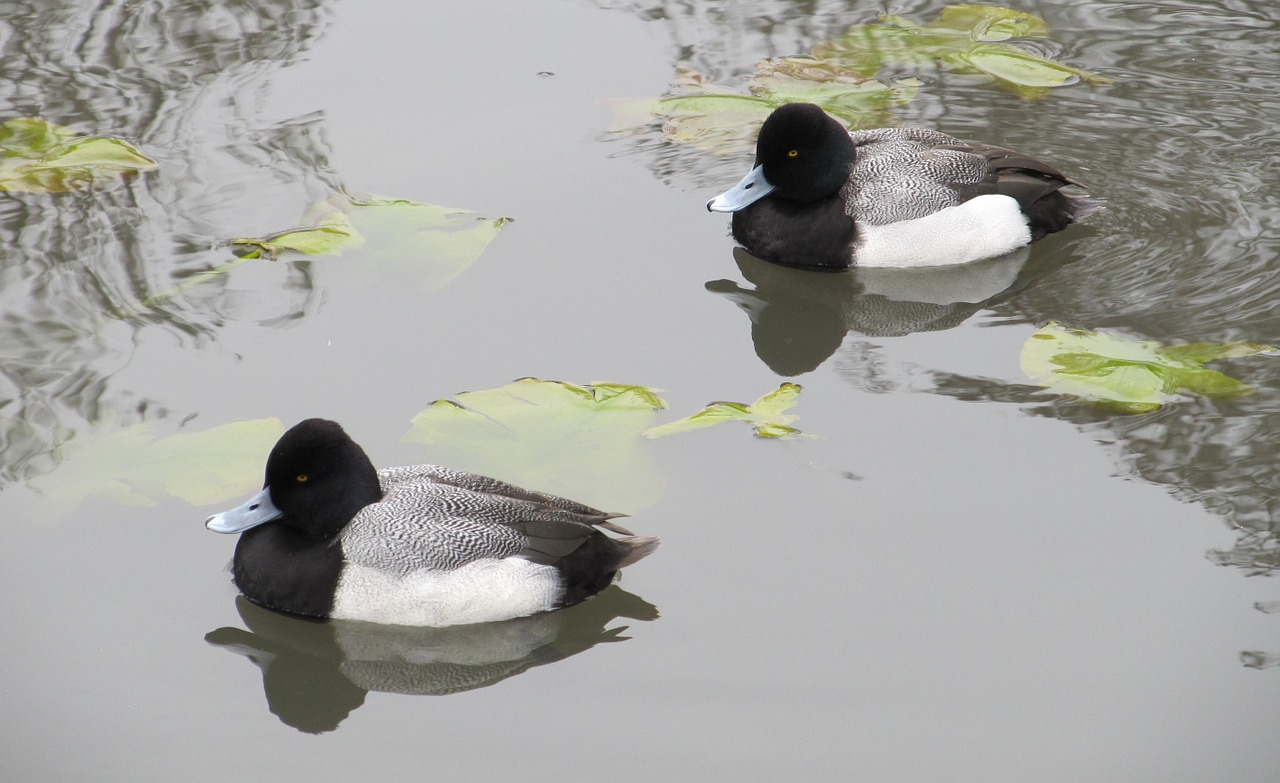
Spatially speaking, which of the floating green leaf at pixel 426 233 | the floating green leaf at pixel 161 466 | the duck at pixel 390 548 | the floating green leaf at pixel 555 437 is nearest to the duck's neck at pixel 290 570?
the duck at pixel 390 548

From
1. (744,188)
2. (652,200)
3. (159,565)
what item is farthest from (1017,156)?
(159,565)

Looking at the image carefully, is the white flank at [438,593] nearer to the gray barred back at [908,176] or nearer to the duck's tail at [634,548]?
the duck's tail at [634,548]

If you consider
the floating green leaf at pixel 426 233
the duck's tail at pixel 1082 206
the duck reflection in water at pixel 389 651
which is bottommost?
the duck reflection in water at pixel 389 651

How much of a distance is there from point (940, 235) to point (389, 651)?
14.5ft

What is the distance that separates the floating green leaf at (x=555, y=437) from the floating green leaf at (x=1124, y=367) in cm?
203

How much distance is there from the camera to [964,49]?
10422 mm

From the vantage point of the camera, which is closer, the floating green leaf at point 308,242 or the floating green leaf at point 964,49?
the floating green leaf at point 308,242

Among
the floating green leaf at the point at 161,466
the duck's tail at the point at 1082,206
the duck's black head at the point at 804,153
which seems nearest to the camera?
the floating green leaf at the point at 161,466

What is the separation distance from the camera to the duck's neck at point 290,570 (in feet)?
18.4

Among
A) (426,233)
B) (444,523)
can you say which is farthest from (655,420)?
(426,233)

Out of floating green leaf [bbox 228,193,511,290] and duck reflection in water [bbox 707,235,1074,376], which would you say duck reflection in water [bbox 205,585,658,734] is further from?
floating green leaf [bbox 228,193,511,290]

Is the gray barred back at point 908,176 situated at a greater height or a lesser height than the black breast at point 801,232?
greater

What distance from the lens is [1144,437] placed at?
6582mm

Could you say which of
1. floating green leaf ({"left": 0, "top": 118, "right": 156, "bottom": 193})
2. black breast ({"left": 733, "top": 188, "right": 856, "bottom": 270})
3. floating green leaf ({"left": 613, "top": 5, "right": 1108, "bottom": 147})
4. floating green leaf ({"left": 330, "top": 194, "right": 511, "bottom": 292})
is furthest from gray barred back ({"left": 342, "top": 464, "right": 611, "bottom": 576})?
floating green leaf ({"left": 613, "top": 5, "right": 1108, "bottom": 147})
